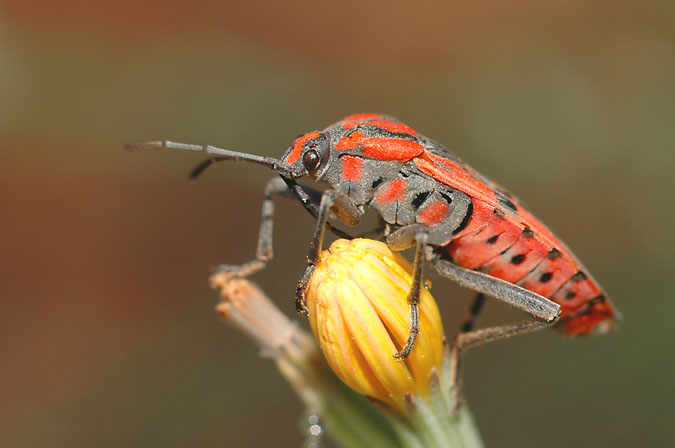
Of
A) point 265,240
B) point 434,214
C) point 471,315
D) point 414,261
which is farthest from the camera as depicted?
point 265,240

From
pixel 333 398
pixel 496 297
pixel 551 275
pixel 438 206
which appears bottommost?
pixel 333 398

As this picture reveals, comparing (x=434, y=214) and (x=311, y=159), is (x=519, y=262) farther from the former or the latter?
(x=311, y=159)

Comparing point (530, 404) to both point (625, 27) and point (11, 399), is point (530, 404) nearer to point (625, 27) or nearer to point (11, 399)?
point (625, 27)

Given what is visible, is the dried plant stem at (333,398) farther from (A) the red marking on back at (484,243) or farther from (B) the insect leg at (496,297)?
(A) the red marking on back at (484,243)

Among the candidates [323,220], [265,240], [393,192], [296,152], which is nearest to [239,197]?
[265,240]

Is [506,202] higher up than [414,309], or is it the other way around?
[506,202]

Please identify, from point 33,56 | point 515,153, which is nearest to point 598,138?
point 515,153
